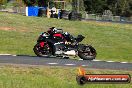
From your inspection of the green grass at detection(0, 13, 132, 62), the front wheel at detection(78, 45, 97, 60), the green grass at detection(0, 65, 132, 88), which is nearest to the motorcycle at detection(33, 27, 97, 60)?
the front wheel at detection(78, 45, 97, 60)

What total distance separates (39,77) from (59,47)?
318 inches

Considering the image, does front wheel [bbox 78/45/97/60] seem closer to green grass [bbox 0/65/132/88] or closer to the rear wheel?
the rear wheel

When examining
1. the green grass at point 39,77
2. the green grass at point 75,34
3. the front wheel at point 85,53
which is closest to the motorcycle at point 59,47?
the front wheel at point 85,53

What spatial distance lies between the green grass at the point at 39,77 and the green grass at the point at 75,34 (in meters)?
8.62

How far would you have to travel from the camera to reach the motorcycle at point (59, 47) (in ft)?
72.9

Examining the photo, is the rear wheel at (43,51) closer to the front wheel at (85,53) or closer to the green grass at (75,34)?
the front wheel at (85,53)

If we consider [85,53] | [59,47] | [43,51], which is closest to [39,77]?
[43,51]

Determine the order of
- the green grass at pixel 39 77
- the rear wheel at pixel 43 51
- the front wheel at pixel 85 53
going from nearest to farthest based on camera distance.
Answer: the green grass at pixel 39 77
the rear wheel at pixel 43 51
the front wheel at pixel 85 53

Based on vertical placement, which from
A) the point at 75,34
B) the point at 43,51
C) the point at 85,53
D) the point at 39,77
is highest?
the point at 39,77

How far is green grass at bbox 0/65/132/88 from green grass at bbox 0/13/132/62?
8621 mm

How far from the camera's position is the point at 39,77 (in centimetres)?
1434

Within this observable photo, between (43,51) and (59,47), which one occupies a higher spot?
(59,47)

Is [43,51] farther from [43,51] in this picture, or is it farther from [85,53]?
[85,53]

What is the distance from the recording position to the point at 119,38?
3994 cm
